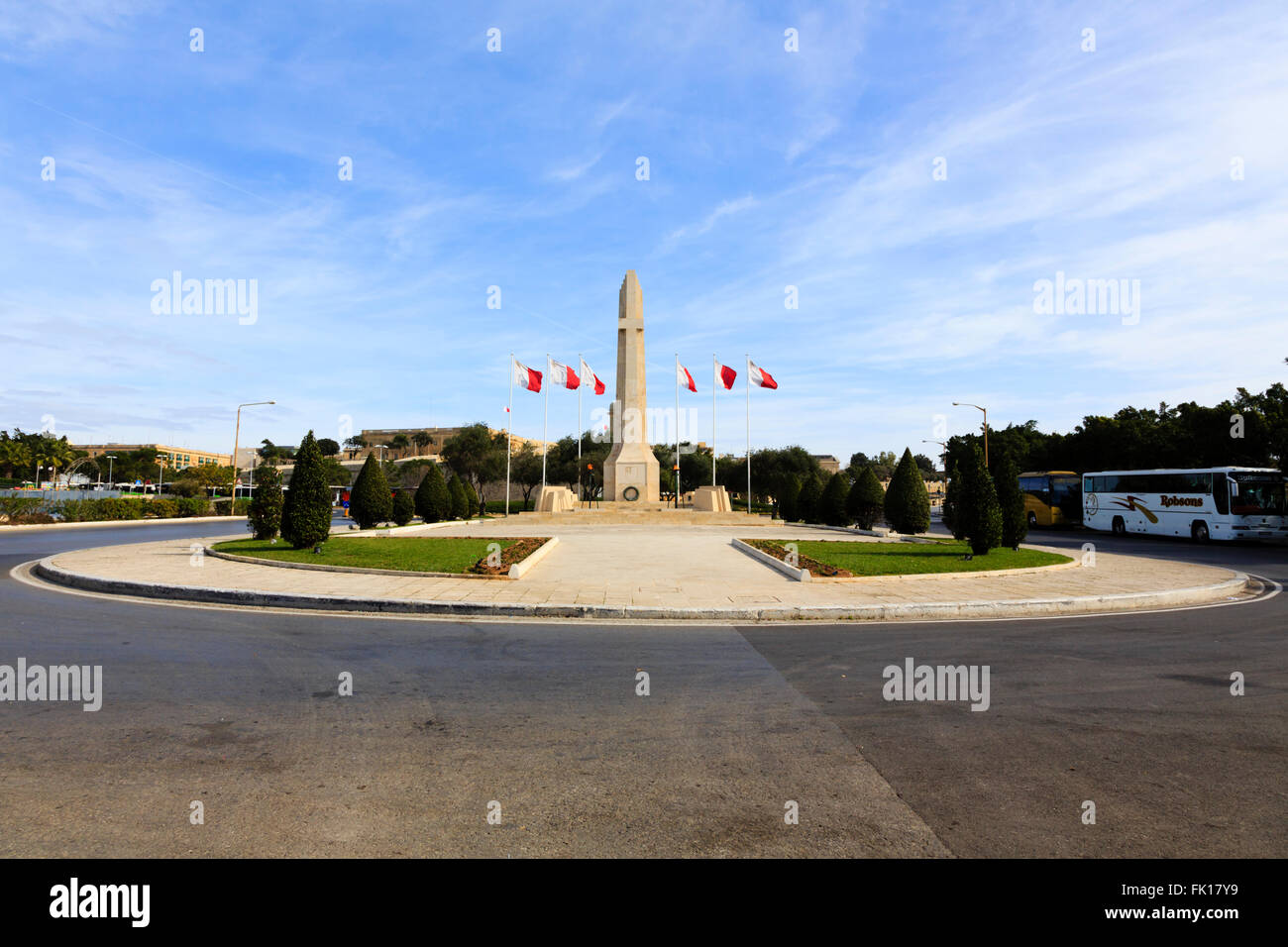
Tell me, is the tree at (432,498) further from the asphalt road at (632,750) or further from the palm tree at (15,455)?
the palm tree at (15,455)

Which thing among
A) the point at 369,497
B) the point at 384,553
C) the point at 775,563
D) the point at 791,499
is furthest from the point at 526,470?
the point at 775,563

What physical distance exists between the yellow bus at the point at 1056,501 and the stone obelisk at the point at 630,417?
71.9 feet

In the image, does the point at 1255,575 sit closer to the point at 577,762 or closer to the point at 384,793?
the point at 577,762

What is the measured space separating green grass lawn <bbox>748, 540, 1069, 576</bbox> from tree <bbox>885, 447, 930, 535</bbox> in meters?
4.52

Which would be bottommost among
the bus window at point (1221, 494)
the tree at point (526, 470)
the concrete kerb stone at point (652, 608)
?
the concrete kerb stone at point (652, 608)

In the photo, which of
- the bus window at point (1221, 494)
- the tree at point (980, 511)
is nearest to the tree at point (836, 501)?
the tree at point (980, 511)

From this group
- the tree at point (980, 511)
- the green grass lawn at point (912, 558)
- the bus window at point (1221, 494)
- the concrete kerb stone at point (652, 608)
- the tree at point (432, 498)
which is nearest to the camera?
the concrete kerb stone at point (652, 608)

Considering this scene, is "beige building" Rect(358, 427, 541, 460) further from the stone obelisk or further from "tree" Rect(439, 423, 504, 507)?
the stone obelisk

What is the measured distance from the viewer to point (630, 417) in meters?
46.1

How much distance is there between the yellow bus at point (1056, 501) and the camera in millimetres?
40000

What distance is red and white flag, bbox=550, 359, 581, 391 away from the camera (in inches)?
1609

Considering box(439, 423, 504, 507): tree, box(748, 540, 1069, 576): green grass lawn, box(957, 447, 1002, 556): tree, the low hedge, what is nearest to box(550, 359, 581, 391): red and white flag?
the low hedge

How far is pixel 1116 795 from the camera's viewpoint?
13.2ft
